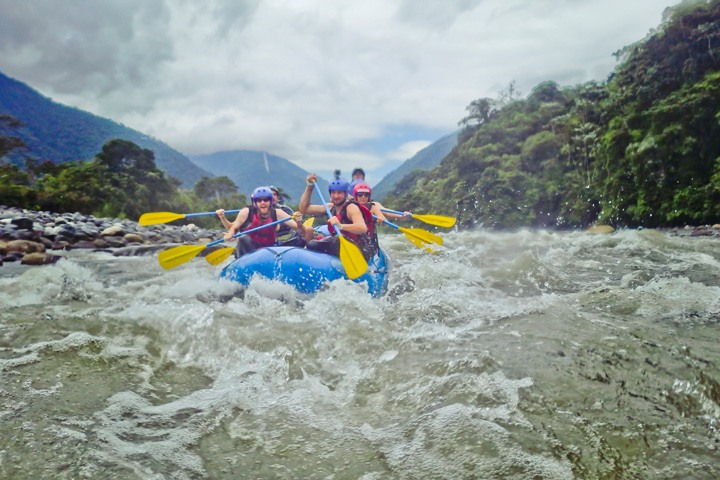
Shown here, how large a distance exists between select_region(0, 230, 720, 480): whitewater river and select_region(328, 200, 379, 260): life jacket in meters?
1.16

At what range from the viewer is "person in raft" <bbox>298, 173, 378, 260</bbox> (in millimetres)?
5946

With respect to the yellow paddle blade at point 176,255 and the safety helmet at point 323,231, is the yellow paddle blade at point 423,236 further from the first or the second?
the yellow paddle blade at point 176,255

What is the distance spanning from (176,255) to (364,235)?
2507mm

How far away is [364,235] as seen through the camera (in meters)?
6.22

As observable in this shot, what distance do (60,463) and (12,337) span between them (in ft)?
6.79

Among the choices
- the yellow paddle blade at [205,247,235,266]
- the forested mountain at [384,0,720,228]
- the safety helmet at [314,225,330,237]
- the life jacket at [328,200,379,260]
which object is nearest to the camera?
the life jacket at [328,200,379,260]

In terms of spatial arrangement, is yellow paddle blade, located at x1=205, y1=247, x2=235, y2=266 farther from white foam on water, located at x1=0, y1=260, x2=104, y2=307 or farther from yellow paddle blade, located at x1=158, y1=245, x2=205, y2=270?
white foam on water, located at x1=0, y1=260, x2=104, y2=307

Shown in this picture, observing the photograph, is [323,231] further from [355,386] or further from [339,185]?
[355,386]

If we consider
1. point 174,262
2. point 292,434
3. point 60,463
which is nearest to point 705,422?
point 292,434

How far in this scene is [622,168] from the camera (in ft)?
70.9

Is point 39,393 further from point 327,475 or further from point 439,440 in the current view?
point 439,440

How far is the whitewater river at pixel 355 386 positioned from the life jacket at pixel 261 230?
1.25 metres

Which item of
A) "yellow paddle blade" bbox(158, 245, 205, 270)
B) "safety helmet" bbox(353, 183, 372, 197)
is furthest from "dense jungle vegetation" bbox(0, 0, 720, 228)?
"yellow paddle blade" bbox(158, 245, 205, 270)

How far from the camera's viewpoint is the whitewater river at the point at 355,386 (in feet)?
6.73
